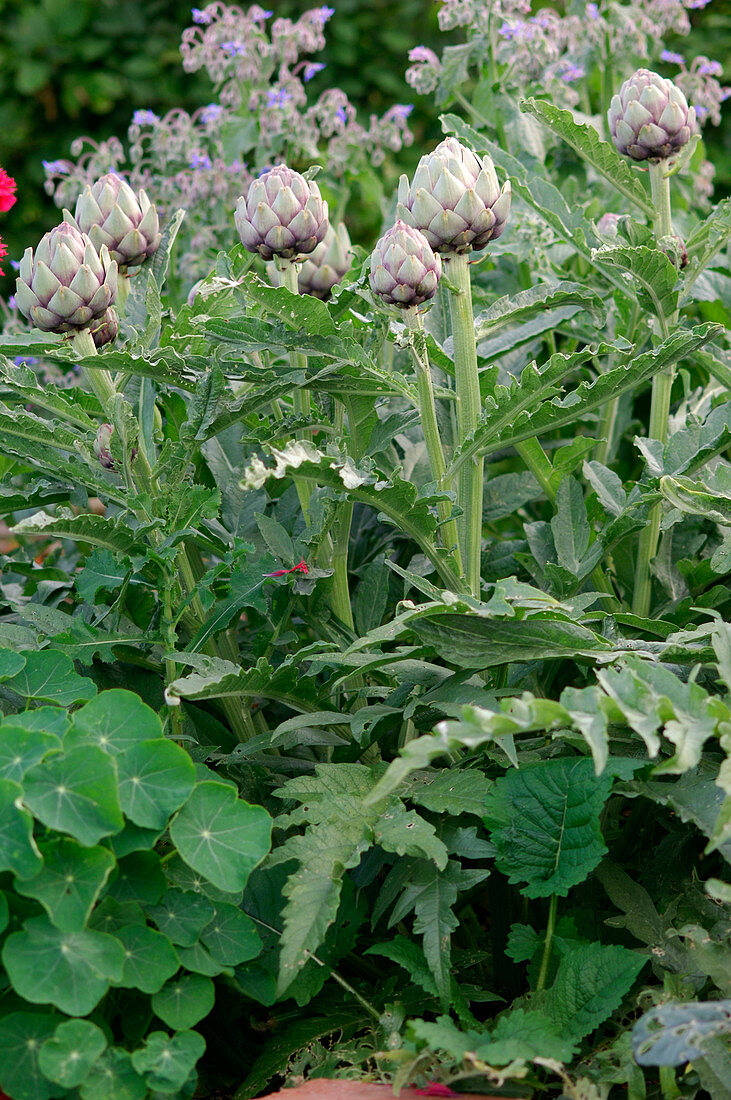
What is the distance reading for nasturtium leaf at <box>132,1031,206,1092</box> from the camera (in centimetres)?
91

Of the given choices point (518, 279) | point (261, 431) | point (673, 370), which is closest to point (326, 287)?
point (261, 431)

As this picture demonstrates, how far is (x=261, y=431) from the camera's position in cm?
123

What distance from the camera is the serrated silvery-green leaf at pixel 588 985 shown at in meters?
1.01

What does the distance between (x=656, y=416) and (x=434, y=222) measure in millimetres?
451

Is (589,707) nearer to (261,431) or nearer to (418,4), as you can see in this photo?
(261,431)

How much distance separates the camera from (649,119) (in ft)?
4.39

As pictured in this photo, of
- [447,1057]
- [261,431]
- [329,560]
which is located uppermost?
[261,431]

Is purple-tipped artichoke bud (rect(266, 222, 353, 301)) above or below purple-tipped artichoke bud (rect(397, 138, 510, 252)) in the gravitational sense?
below

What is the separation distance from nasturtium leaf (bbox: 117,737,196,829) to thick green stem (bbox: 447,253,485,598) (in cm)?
42

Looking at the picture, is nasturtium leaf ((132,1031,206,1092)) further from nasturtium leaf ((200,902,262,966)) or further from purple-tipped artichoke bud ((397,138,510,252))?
purple-tipped artichoke bud ((397,138,510,252))

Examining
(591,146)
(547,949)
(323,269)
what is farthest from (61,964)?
(591,146)

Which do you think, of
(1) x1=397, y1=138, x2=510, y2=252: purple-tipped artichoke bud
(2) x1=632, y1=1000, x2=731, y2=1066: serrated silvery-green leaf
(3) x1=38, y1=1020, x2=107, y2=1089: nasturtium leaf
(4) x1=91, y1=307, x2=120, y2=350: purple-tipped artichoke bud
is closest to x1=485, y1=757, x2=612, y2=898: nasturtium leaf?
(2) x1=632, y1=1000, x2=731, y2=1066: serrated silvery-green leaf

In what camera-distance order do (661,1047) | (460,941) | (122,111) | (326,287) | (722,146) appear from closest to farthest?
(661,1047) < (460,941) < (326,287) < (722,146) < (122,111)

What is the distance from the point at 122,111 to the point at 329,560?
3.74 meters
